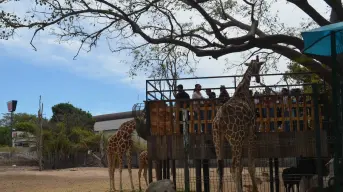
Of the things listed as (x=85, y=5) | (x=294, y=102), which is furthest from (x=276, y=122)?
(x=85, y=5)

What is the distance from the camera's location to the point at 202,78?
12375 mm

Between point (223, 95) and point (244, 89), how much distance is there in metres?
1.57

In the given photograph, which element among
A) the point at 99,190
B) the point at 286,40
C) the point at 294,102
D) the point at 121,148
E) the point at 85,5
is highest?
the point at 85,5

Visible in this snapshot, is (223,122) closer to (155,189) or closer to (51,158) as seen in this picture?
(155,189)

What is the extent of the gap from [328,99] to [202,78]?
3.25 metres

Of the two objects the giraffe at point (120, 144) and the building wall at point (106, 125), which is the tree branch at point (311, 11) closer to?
the giraffe at point (120, 144)

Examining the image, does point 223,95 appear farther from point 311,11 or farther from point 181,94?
point 311,11

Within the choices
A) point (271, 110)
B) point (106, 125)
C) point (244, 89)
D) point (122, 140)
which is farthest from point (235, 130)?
point (106, 125)

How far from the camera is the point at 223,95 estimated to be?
1302cm

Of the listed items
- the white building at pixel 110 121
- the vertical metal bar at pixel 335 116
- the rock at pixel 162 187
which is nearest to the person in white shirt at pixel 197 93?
the rock at pixel 162 187

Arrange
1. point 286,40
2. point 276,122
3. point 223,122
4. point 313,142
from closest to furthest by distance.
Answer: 1. point 223,122
2. point 313,142
3. point 276,122
4. point 286,40

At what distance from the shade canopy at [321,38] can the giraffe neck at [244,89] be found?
3017 millimetres

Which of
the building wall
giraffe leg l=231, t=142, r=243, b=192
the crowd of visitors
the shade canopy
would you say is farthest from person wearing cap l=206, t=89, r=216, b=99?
the building wall

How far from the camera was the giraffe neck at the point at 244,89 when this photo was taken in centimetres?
1135
